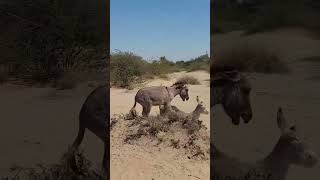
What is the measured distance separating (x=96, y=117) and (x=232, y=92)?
3.70 ft

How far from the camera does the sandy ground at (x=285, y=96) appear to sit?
330 centimetres

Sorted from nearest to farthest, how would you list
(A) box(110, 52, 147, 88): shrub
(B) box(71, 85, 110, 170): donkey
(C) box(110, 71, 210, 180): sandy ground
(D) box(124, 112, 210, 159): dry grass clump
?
(B) box(71, 85, 110, 170): donkey, (C) box(110, 71, 210, 180): sandy ground, (D) box(124, 112, 210, 159): dry grass clump, (A) box(110, 52, 147, 88): shrub

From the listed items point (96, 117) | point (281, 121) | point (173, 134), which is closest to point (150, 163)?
point (173, 134)

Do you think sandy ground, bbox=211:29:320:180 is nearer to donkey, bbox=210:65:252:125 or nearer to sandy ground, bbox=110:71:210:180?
donkey, bbox=210:65:252:125

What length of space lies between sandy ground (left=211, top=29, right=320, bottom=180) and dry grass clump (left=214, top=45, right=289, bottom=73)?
0.15ft

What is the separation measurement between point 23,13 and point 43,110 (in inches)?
30.2

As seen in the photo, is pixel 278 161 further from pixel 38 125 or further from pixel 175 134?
pixel 175 134

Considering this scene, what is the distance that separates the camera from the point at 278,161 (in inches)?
134

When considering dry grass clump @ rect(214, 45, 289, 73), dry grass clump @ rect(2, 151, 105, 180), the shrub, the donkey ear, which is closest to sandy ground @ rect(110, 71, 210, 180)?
dry grass clump @ rect(2, 151, 105, 180)

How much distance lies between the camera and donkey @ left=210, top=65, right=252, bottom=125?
344 cm

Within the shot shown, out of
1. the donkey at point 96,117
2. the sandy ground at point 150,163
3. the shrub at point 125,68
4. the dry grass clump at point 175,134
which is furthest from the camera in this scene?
the shrub at point 125,68

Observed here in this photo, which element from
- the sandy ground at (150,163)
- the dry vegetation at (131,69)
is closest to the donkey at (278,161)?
the sandy ground at (150,163)

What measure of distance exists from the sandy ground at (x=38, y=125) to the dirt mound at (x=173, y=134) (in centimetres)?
272

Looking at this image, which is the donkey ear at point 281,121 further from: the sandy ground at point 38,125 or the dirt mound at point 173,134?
the dirt mound at point 173,134
